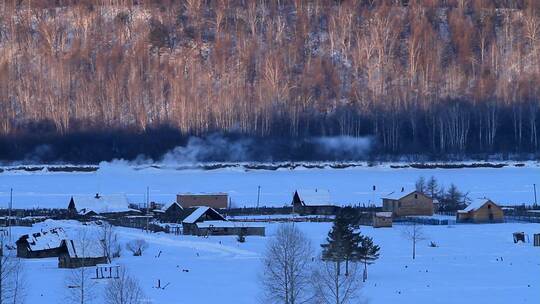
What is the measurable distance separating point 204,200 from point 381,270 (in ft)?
59.0

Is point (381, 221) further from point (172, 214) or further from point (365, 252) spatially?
point (365, 252)

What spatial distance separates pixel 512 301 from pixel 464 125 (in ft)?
176

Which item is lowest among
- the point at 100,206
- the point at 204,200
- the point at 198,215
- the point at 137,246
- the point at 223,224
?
the point at 137,246

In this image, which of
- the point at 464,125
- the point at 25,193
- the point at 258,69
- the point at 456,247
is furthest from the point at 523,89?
the point at 456,247

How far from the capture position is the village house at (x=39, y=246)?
27.8 m

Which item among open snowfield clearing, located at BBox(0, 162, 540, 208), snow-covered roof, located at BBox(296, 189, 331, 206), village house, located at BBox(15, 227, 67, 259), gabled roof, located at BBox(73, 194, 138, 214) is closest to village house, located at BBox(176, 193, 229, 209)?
open snowfield clearing, located at BBox(0, 162, 540, 208)

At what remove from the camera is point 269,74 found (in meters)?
77.1

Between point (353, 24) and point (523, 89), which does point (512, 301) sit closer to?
point (523, 89)

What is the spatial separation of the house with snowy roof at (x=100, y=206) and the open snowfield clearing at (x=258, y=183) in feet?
7.48

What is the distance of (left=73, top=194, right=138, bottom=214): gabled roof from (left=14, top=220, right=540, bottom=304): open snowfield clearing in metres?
7.50

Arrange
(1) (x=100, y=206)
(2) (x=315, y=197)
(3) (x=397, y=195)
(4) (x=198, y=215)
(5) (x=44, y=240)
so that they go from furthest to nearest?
(2) (x=315, y=197), (1) (x=100, y=206), (3) (x=397, y=195), (4) (x=198, y=215), (5) (x=44, y=240)

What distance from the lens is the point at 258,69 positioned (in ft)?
261

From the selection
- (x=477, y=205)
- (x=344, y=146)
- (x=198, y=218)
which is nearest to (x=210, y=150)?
(x=344, y=146)

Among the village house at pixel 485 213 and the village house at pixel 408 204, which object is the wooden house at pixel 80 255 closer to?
the village house at pixel 485 213
